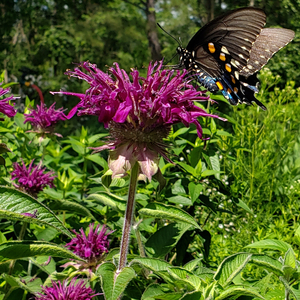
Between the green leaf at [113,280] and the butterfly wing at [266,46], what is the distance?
1170 millimetres

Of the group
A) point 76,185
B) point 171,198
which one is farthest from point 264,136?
point 76,185

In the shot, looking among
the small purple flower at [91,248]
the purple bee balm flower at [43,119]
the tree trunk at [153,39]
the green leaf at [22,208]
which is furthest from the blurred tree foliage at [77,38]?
the green leaf at [22,208]

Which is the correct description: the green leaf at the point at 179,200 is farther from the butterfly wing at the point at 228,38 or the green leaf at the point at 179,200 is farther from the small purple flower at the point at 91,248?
the butterfly wing at the point at 228,38

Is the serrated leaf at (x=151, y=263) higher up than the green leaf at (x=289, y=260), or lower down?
lower down

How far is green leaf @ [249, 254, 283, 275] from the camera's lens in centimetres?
91

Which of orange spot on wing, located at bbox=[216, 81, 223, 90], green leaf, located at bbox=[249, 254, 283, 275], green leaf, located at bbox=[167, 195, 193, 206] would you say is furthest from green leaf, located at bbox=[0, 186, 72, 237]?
orange spot on wing, located at bbox=[216, 81, 223, 90]

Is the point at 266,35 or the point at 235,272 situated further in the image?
the point at 266,35

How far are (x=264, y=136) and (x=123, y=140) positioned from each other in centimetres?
120

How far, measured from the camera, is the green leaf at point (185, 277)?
0.84 m

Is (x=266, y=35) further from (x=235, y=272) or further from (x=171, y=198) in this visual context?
(x=235, y=272)

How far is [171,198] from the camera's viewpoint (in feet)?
4.34

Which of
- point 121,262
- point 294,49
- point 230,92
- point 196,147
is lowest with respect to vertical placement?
point 121,262

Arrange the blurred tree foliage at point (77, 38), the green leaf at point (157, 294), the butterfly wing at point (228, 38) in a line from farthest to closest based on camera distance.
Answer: the blurred tree foliage at point (77, 38) < the butterfly wing at point (228, 38) < the green leaf at point (157, 294)

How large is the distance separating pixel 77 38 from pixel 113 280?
6.64m
